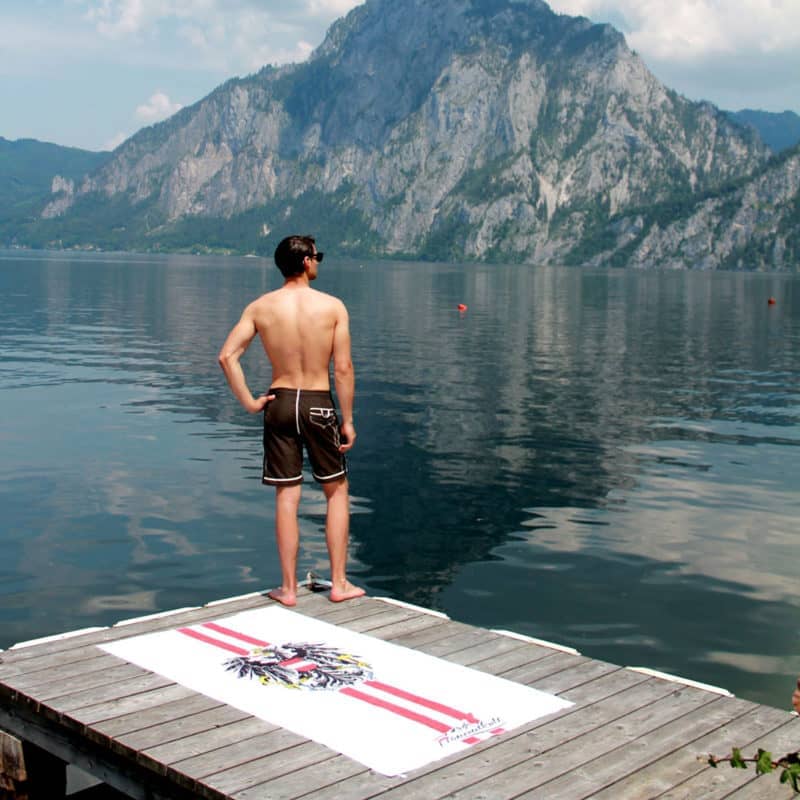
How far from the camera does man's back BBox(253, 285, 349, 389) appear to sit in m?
11.5

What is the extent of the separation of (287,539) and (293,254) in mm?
3071

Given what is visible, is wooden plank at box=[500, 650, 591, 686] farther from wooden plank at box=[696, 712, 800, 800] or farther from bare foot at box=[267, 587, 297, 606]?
bare foot at box=[267, 587, 297, 606]

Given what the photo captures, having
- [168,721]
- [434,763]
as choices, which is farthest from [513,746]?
[168,721]

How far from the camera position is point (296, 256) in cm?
1170

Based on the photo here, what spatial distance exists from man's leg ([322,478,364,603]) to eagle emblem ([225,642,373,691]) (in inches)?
64.3

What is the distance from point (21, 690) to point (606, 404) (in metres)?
28.1

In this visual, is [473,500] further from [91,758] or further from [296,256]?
[91,758]

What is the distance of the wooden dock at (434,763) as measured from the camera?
754cm

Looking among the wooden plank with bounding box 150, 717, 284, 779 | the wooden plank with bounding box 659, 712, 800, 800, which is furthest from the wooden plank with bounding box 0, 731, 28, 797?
the wooden plank with bounding box 659, 712, 800, 800

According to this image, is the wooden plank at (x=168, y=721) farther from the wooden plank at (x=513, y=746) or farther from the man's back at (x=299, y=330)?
the man's back at (x=299, y=330)

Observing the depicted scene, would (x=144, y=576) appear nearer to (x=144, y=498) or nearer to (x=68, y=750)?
(x=144, y=498)

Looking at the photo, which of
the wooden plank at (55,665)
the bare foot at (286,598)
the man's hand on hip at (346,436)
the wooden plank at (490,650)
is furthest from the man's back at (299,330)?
the wooden plank at (55,665)

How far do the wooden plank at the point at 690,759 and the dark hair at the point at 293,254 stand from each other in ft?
20.3

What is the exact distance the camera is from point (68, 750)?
8750 mm
